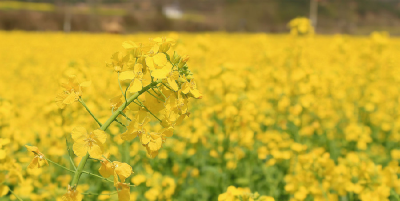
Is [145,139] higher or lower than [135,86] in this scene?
lower

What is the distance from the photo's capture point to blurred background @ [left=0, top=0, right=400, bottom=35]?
72.8 ft

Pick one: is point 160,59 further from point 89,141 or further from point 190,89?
point 89,141

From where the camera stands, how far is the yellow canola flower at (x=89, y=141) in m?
1.09

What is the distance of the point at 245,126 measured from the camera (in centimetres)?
326

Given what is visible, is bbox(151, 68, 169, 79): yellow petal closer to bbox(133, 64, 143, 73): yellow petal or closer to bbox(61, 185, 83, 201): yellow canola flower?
bbox(133, 64, 143, 73): yellow petal

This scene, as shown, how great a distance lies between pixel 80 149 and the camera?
42.9 inches

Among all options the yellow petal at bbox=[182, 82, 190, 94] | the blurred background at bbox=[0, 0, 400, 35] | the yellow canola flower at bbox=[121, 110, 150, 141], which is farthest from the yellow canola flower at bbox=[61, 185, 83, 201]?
the blurred background at bbox=[0, 0, 400, 35]

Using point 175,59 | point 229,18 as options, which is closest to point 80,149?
point 175,59

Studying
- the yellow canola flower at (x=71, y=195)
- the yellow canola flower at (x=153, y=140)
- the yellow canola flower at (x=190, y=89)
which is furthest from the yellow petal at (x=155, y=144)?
the yellow canola flower at (x=71, y=195)

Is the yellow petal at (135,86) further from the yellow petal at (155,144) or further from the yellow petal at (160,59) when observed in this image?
the yellow petal at (155,144)

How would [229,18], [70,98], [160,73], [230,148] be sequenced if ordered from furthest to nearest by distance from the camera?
1. [229,18]
2. [230,148]
3. [70,98]
4. [160,73]

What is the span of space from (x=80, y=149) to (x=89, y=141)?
0.04m

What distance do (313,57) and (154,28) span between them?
928 inches

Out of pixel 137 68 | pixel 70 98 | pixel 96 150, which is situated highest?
pixel 137 68
